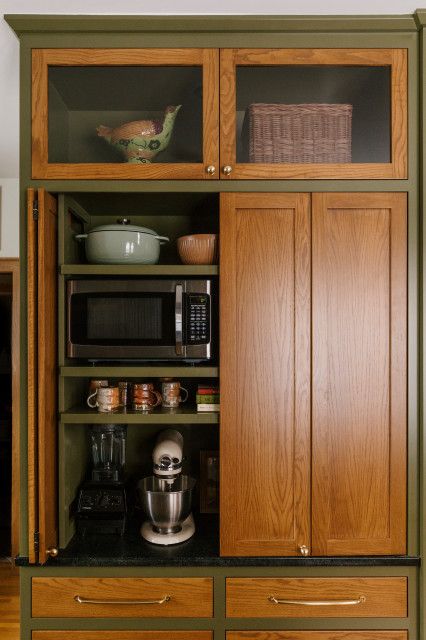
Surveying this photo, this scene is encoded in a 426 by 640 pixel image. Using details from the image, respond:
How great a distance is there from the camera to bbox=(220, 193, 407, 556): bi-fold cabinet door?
159 cm

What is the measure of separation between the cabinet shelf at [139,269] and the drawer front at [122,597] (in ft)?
3.40

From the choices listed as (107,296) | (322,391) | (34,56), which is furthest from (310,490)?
(34,56)

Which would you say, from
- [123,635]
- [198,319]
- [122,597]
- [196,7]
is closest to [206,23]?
[196,7]

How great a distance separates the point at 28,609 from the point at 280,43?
2088 mm

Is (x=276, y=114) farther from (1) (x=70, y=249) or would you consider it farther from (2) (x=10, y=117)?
(2) (x=10, y=117)

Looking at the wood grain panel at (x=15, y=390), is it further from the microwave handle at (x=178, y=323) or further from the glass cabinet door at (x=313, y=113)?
the glass cabinet door at (x=313, y=113)

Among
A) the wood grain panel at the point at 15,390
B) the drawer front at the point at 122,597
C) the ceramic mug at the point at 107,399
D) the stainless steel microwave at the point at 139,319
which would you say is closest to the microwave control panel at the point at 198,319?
the stainless steel microwave at the point at 139,319

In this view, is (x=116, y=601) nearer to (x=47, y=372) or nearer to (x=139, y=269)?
(x=47, y=372)

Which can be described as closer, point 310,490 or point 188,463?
point 310,490

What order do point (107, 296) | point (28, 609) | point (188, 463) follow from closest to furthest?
point (28, 609), point (107, 296), point (188, 463)

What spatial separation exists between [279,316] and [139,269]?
513 mm

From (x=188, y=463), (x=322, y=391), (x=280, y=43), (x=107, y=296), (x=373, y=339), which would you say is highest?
(x=280, y=43)

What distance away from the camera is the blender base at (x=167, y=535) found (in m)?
1.68

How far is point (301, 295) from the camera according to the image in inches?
62.6
